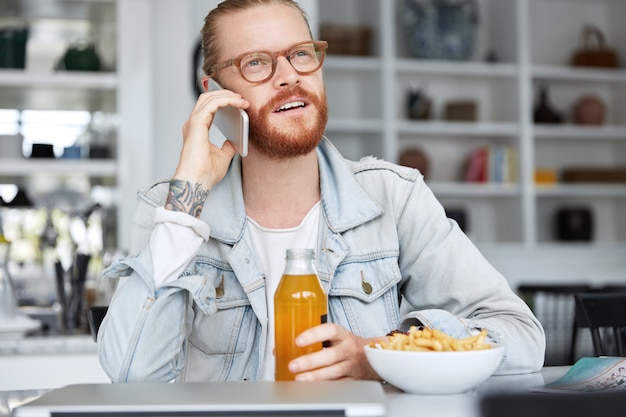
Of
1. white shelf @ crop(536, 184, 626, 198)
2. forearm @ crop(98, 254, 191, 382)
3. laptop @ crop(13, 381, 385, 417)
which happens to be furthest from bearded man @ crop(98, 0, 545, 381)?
white shelf @ crop(536, 184, 626, 198)

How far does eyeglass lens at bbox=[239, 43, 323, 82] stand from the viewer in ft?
4.99

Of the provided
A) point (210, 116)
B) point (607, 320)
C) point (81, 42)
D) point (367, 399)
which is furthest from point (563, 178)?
point (367, 399)

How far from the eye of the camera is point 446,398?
1019 millimetres

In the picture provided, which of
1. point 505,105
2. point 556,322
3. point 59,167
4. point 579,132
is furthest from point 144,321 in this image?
point 579,132

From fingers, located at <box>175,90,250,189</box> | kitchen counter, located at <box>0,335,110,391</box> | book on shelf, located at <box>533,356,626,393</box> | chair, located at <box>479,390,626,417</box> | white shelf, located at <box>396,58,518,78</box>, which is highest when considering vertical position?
white shelf, located at <box>396,58,518,78</box>

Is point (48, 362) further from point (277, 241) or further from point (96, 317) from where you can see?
point (277, 241)

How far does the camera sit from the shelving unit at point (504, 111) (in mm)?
5262

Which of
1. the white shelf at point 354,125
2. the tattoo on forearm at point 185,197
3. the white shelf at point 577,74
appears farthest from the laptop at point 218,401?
the white shelf at point 577,74

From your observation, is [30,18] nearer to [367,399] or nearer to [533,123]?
[533,123]

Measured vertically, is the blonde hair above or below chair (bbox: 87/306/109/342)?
above

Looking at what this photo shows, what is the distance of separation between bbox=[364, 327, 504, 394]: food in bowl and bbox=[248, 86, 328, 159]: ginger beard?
22.0 inches

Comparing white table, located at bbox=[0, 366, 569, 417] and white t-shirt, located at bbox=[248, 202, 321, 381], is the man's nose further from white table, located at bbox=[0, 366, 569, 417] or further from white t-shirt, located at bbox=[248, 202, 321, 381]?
white table, located at bbox=[0, 366, 569, 417]

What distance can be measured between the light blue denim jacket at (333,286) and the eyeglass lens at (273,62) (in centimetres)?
20

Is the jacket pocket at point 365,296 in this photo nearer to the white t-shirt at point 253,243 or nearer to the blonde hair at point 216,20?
the white t-shirt at point 253,243
